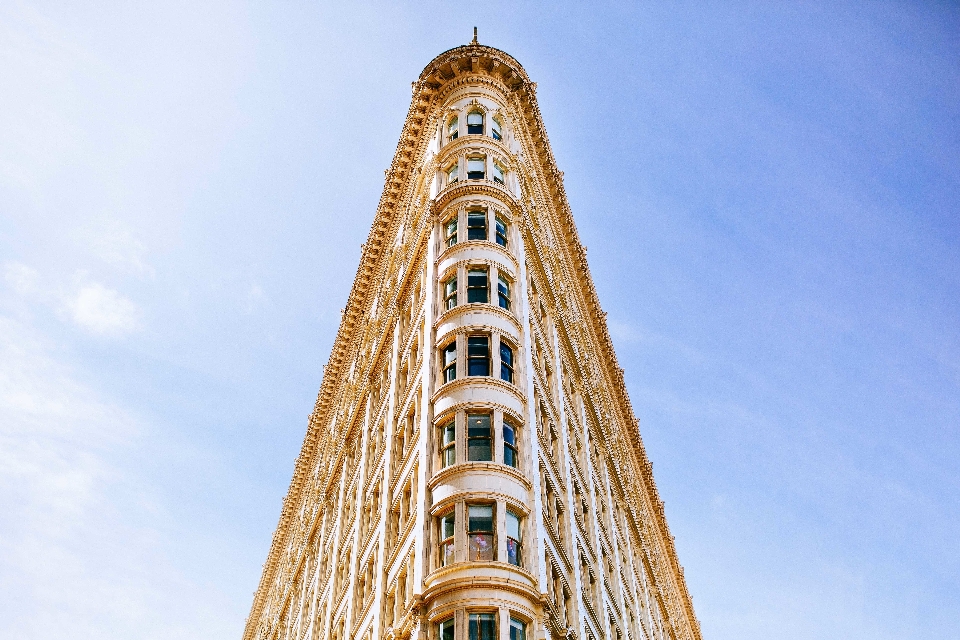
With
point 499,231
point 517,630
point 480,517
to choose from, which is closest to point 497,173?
point 499,231

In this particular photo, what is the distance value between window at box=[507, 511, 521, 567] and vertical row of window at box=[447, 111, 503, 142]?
2654 centimetres

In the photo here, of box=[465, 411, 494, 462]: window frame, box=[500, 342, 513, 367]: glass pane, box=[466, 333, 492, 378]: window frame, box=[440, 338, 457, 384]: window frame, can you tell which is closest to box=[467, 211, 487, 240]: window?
box=[466, 333, 492, 378]: window frame

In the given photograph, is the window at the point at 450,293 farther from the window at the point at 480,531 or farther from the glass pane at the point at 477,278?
the window at the point at 480,531

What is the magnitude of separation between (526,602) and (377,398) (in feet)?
89.4

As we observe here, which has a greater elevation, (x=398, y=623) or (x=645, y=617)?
(x=645, y=617)

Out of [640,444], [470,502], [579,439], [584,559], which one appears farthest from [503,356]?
[640,444]

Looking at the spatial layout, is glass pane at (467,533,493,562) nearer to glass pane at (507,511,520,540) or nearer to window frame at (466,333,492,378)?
glass pane at (507,511,520,540)

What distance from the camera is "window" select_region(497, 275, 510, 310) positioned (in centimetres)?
4162

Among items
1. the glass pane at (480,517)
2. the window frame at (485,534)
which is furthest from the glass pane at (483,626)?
the glass pane at (480,517)

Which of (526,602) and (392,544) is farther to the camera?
(392,544)

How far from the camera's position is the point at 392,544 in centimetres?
3884

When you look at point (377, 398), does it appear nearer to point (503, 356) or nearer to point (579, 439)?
point (579, 439)

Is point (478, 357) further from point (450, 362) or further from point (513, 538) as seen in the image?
point (513, 538)

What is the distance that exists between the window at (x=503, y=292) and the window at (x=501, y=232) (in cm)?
239
